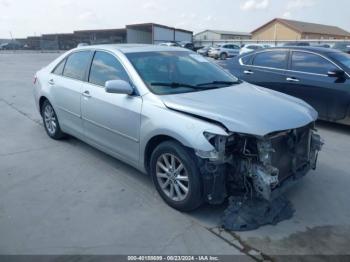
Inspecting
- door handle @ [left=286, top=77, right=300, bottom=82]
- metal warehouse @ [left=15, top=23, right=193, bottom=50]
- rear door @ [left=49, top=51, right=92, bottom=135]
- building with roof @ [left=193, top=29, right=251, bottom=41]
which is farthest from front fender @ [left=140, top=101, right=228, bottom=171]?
building with roof @ [left=193, top=29, right=251, bottom=41]

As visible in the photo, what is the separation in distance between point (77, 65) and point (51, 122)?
52.3 inches

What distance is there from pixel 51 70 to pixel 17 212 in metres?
2.88

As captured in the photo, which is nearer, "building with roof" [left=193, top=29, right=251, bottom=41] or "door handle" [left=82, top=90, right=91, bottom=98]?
"door handle" [left=82, top=90, right=91, bottom=98]

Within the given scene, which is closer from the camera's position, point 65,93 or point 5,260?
point 5,260

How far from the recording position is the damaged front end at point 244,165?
3068 millimetres

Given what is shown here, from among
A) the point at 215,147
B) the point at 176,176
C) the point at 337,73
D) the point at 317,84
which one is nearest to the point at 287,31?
the point at 317,84

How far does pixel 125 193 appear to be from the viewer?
12.7 ft

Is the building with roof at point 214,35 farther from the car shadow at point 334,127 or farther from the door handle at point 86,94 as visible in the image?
the door handle at point 86,94

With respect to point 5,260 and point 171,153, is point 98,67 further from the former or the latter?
point 5,260

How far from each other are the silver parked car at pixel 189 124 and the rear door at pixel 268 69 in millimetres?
2689

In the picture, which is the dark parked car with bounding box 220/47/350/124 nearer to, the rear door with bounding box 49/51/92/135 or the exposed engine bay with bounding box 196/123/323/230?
the exposed engine bay with bounding box 196/123/323/230

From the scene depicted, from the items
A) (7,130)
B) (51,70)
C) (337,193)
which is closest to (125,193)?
(337,193)

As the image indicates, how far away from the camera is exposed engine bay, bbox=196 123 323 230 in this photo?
10.1 ft

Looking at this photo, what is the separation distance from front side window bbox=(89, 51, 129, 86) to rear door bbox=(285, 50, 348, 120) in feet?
12.9
